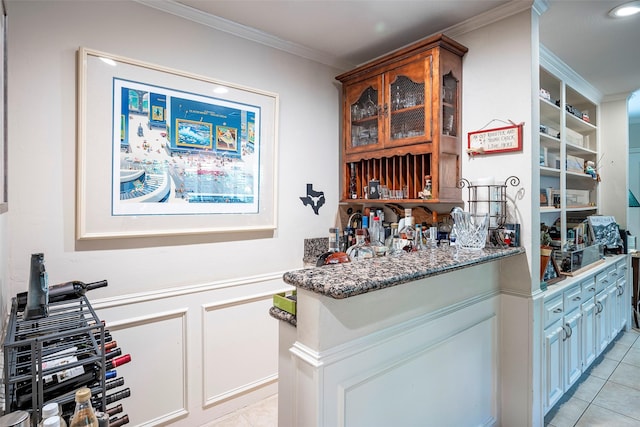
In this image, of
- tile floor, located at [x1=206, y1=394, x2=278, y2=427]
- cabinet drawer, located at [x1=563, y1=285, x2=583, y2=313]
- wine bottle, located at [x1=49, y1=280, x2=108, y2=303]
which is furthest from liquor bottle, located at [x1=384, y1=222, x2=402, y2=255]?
wine bottle, located at [x1=49, y1=280, x2=108, y2=303]

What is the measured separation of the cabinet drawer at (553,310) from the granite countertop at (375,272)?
73cm

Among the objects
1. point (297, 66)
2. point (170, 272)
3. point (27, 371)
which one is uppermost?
point (297, 66)

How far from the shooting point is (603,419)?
7.17ft

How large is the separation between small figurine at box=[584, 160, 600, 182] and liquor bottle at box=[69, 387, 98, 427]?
412 centimetres

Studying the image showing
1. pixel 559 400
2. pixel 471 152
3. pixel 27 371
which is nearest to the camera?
pixel 27 371

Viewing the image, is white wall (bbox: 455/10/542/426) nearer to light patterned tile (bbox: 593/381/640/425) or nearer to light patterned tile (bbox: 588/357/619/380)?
light patterned tile (bbox: 593/381/640/425)

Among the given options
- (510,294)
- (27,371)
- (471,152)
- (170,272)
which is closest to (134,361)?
(170,272)

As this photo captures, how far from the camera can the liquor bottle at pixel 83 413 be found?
83 centimetres

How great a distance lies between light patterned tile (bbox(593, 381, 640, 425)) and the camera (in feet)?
7.48

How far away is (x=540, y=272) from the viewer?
2037 mm

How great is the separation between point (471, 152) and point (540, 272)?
822 mm

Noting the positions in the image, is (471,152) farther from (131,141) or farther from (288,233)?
(131,141)

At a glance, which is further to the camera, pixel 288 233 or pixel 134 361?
pixel 288 233

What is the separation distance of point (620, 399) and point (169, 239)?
3237 millimetres
